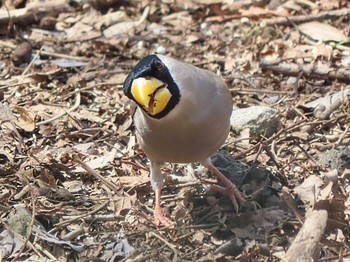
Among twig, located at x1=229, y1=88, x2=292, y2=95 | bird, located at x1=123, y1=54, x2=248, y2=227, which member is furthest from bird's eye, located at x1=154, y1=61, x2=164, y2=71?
twig, located at x1=229, y1=88, x2=292, y2=95

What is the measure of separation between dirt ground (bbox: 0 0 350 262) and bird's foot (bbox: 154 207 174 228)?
45 millimetres

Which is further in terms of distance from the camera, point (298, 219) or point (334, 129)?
point (334, 129)

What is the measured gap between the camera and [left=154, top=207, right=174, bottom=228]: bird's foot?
177 inches

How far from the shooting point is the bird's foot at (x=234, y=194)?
4.73 meters

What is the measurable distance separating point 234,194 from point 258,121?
2.68ft

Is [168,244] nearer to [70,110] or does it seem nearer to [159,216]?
[159,216]

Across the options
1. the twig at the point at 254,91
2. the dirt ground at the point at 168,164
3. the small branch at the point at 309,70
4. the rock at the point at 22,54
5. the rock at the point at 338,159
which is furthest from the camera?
the rock at the point at 22,54

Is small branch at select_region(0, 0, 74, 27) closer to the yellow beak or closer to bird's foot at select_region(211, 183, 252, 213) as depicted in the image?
bird's foot at select_region(211, 183, 252, 213)

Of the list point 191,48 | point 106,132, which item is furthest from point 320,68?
point 106,132

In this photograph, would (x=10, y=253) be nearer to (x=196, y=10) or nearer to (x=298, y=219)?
(x=298, y=219)

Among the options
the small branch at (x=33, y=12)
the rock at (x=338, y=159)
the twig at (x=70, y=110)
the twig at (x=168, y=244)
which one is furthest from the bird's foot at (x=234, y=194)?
the small branch at (x=33, y=12)

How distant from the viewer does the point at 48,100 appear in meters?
6.09

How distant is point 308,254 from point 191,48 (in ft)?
10.6

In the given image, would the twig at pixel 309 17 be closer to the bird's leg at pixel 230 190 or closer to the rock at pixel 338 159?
the rock at pixel 338 159
